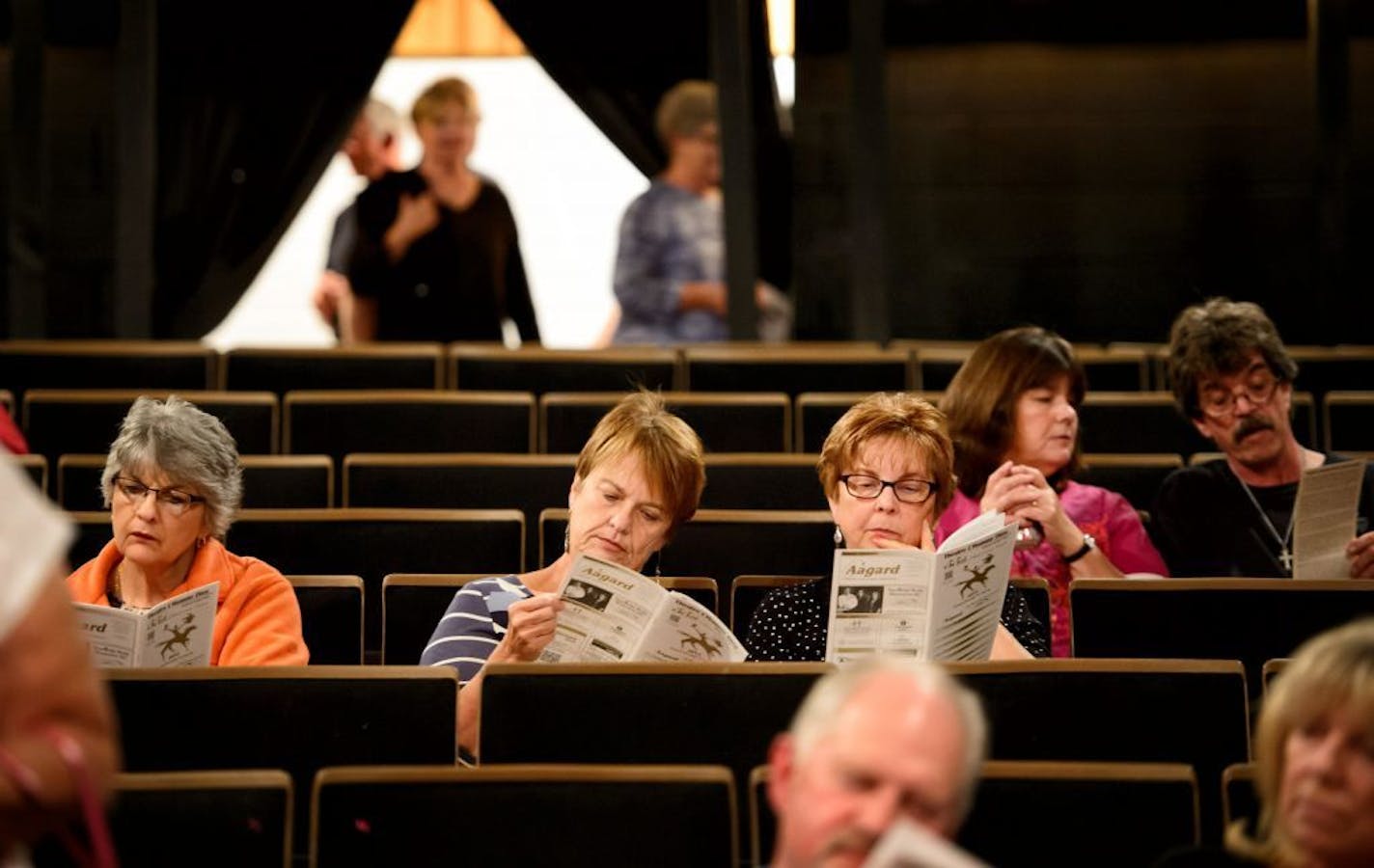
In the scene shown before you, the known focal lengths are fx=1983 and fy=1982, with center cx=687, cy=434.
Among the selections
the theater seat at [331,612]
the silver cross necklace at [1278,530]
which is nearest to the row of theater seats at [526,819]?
the theater seat at [331,612]

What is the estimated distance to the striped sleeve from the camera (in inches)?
112

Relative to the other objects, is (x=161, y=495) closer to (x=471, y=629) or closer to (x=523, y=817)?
Answer: (x=471, y=629)

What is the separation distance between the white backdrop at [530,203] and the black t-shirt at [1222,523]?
8.93ft

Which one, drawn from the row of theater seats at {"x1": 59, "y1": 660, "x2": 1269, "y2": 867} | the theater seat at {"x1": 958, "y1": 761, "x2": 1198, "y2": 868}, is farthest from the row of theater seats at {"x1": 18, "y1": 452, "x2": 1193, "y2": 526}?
the theater seat at {"x1": 958, "y1": 761, "x2": 1198, "y2": 868}

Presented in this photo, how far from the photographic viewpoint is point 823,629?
2.95 metres

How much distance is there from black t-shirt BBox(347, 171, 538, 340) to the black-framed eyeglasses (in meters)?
2.90

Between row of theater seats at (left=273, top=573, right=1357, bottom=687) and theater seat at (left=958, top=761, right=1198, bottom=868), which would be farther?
row of theater seats at (left=273, top=573, right=1357, bottom=687)

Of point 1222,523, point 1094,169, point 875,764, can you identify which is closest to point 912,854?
point 875,764

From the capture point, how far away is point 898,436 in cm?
297

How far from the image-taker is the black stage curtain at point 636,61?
235 inches

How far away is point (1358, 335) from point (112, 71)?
384cm

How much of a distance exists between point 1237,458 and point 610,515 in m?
1.31

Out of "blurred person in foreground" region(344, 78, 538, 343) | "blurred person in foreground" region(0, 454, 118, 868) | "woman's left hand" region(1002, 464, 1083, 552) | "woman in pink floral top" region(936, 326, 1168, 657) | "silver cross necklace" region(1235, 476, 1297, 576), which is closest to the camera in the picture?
"blurred person in foreground" region(0, 454, 118, 868)

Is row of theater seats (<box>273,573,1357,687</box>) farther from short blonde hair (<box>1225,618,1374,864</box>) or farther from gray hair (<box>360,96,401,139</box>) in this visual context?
gray hair (<box>360,96,401,139</box>)
